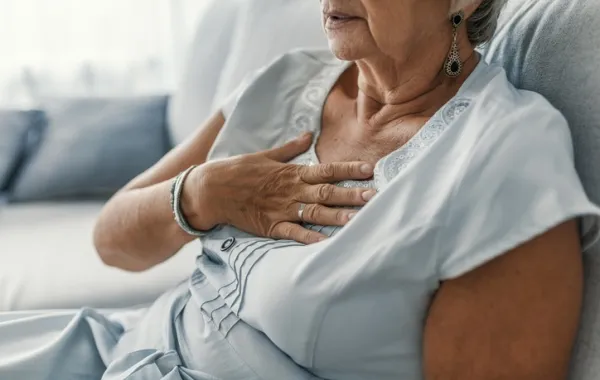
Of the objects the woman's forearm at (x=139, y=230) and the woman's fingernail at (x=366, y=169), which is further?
the woman's forearm at (x=139, y=230)

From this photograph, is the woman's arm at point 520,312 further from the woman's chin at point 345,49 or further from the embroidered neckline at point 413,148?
the woman's chin at point 345,49

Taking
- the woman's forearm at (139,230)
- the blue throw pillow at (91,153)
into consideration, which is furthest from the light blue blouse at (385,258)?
the blue throw pillow at (91,153)

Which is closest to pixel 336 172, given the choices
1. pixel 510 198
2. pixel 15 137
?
pixel 510 198

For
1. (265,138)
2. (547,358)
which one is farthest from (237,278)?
(547,358)

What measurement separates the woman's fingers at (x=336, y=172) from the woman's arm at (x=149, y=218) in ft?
0.81

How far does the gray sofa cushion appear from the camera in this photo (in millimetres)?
759

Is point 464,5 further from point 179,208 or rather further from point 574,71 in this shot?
point 179,208

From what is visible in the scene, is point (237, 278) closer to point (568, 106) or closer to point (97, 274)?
point (568, 106)

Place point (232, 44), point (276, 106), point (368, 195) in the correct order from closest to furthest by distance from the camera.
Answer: point (368, 195) < point (276, 106) < point (232, 44)

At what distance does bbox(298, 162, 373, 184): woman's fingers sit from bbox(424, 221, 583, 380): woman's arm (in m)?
0.22

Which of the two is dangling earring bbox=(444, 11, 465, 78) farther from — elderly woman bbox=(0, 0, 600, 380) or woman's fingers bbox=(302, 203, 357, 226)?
woman's fingers bbox=(302, 203, 357, 226)

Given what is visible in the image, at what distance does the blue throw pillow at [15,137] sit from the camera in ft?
6.88

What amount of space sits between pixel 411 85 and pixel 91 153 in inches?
53.9

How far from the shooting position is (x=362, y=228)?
78 centimetres
